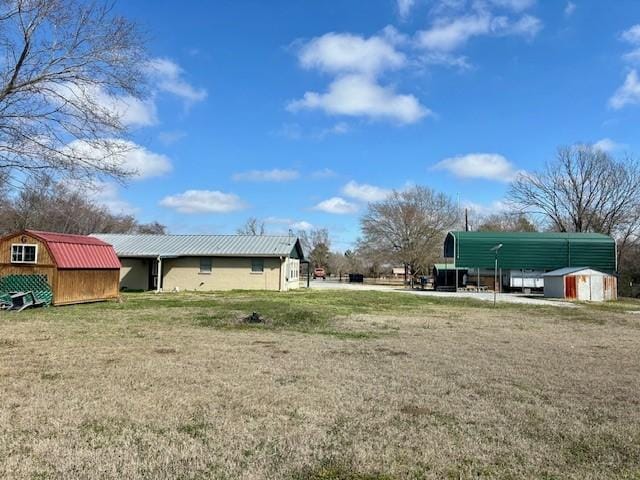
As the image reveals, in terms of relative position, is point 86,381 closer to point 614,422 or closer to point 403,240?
point 614,422

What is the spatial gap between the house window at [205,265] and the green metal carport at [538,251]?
2067 centimetres

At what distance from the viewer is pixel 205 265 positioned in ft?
106

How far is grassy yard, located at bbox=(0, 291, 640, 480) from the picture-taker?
408 cm

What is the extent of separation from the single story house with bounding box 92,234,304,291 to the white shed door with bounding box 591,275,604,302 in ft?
62.2

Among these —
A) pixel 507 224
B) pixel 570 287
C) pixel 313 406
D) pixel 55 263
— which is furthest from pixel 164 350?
pixel 507 224

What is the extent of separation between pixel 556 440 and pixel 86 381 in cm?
566

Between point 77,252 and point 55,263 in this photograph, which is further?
point 77,252

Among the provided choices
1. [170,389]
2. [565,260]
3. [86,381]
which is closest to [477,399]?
[170,389]

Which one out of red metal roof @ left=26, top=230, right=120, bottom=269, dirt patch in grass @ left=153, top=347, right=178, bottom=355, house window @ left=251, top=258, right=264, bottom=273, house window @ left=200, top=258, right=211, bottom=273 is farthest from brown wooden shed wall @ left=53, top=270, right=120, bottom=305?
dirt patch in grass @ left=153, top=347, right=178, bottom=355

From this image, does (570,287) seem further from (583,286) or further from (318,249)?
(318,249)

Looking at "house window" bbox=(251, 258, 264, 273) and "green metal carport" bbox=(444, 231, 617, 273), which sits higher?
"green metal carport" bbox=(444, 231, 617, 273)

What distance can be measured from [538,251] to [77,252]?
34690 mm

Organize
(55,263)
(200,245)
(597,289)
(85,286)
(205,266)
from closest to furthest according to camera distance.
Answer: (55,263) → (85,286) → (597,289) → (205,266) → (200,245)

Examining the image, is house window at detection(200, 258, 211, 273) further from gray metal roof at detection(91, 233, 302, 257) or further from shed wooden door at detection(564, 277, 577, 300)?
shed wooden door at detection(564, 277, 577, 300)
